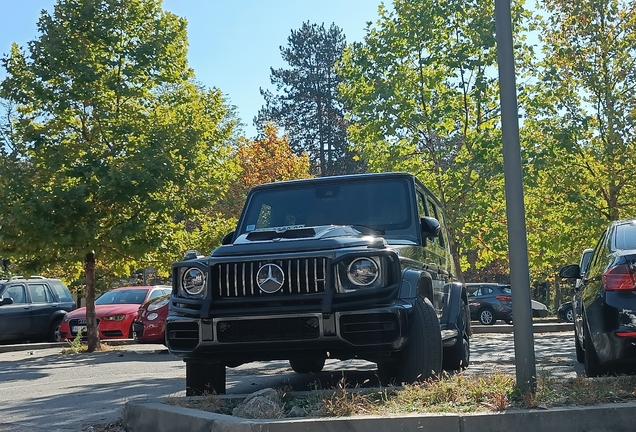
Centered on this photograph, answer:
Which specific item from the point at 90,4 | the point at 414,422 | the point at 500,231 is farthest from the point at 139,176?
the point at 414,422

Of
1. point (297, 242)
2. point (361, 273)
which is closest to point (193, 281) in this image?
point (297, 242)

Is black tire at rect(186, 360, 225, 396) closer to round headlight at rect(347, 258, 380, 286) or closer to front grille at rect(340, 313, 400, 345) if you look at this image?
front grille at rect(340, 313, 400, 345)

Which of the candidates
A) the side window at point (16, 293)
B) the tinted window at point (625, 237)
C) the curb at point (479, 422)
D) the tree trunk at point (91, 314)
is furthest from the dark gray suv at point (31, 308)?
the curb at point (479, 422)

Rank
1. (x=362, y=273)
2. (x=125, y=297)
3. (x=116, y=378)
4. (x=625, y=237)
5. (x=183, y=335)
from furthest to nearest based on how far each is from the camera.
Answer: (x=125, y=297) → (x=116, y=378) → (x=625, y=237) → (x=183, y=335) → (x=362, y=273)

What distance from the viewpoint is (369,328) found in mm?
6523

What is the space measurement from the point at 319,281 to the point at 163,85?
13678 millimetres

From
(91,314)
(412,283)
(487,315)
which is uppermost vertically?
(412,283)

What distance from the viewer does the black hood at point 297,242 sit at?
22.3 ft

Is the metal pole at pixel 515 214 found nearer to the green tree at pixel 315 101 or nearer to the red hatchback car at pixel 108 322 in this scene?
the red hatchback car at pixel 108 322

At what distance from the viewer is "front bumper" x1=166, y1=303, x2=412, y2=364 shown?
6.51 meters

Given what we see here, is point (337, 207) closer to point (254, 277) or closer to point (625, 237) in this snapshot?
point (254, 277)

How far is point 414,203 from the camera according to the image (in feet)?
27.6

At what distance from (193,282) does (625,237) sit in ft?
12.9

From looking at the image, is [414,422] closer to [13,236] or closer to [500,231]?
[13,236]
